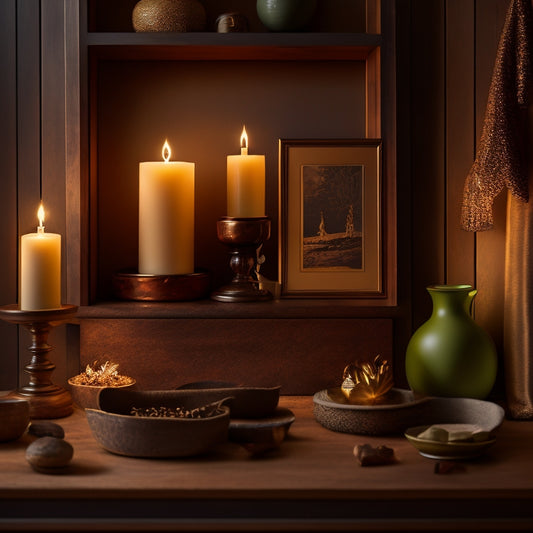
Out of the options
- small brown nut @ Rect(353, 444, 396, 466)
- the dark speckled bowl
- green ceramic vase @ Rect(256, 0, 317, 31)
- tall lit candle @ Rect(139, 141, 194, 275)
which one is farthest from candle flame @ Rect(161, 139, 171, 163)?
small brown nut @ Rect(353, 444, 396, 466)

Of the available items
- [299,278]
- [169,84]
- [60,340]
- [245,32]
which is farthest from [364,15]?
[60,340]

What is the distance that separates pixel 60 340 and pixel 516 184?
28.8 inches

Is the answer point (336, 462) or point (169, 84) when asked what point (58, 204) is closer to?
point (169, 84)

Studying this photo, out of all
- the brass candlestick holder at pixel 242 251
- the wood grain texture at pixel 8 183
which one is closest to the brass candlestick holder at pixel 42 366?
the wood grain texture at pixel 8 183

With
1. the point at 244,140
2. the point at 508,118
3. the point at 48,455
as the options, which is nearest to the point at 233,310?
the point at 244,140

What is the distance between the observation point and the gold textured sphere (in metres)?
1.13

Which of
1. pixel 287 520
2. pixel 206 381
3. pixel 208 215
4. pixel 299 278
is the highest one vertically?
pixel 208 215

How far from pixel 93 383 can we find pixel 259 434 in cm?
30

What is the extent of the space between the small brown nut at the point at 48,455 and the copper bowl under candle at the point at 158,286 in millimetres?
358

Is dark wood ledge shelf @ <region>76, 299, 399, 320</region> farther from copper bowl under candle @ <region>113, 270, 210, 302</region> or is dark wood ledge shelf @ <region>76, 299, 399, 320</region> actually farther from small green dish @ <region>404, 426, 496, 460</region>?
small green dish @ <region>404, 426, 496, 460</region>

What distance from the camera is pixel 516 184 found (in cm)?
107

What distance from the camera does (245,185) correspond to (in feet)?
3.81

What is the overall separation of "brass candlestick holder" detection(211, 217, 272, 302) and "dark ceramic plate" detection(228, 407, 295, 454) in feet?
0.85

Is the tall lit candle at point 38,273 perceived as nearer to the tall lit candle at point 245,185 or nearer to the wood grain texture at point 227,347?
the wood grain texture at point 227,347
